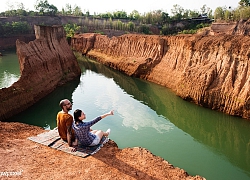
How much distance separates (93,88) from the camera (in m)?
20.4

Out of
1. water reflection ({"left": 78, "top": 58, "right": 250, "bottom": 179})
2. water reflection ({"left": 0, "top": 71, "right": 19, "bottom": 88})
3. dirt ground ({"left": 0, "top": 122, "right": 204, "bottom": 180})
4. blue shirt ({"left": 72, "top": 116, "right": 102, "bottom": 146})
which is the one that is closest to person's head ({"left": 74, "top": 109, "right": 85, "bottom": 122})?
blue shirt ({"left": 72, "top": 116, "right": 102, "bottom": 146})

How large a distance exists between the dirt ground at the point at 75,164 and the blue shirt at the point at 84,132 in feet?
1.65

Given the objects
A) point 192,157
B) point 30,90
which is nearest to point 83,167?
point 192,157

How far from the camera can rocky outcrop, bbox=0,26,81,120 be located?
1319 cm

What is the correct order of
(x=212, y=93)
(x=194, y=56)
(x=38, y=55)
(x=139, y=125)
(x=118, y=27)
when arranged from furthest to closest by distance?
1. (x=118, y=27)
2. (x=194, y=56)
3. (x=38, y=55)
4. (x=212, y=93)
5. (x=139, y=125)

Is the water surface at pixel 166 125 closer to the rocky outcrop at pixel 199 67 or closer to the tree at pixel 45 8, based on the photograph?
the rocky outcrop at pixel 199 67

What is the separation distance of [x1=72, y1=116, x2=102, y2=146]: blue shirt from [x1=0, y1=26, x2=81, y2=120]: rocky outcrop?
749 centimetres

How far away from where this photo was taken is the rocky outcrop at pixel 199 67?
→ 14367mm

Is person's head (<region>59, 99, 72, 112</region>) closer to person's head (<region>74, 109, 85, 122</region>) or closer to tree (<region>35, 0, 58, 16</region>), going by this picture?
person's head (<region>74, 109, 85, 122</region>)

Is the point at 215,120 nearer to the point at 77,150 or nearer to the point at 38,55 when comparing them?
the point at 77,150

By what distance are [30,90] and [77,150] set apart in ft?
29.6

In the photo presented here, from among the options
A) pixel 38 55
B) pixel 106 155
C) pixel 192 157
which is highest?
pixel 38 55

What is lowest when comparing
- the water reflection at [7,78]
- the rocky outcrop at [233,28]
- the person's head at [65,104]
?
the water reflection at [7,78]

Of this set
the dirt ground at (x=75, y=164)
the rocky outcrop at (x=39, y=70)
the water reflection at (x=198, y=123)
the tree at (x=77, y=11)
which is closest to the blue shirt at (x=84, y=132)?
the dirt ground at (x=75, y=164)
